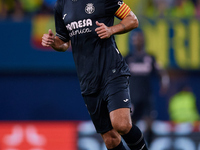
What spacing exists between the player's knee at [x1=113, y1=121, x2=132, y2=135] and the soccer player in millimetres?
41

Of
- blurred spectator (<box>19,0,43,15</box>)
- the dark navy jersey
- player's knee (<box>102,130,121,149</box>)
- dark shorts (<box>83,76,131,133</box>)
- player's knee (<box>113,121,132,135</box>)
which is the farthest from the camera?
blurred spectator (<box>19,0,43,15</box>)

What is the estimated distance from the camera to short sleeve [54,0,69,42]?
195 inches

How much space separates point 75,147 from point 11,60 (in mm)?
3796

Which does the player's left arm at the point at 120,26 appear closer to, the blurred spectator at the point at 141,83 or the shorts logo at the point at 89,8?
the shorts logo at the point at 89,8

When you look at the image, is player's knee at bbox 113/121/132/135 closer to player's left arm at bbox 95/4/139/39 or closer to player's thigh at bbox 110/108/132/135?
player's thigh at bbox 110/108/132/135

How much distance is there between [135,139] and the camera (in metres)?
4.44

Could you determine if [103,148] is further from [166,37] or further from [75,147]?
[166,37]

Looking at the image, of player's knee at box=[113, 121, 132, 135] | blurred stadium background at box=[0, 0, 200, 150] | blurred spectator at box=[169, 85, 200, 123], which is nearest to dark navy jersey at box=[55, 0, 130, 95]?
player's knee at box=[113, 121, 132, 135]

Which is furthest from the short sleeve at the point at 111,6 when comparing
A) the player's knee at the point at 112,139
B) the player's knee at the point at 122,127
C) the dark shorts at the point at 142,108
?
the dark shorts at the point at 142,108

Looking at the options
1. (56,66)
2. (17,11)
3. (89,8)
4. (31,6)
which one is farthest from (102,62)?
(31,6)

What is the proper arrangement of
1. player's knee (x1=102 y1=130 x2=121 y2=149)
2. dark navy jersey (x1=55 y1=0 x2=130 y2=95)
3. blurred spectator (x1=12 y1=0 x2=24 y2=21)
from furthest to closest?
blurred spectator (x1=12 y1=0 x2=24 y2=21), player's knee (x1=102 y1=130 x2=121 y2=149), dark navy jersey (x1=55 y1=0 x2=130 y2=95)

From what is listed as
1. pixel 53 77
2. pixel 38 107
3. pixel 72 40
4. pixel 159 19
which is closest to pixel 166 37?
pixel 159 19

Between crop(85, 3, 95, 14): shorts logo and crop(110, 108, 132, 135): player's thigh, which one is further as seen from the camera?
crop(85, 3, 95, 14): shorts logo

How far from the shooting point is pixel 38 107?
34.2 ft
